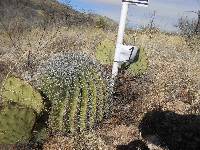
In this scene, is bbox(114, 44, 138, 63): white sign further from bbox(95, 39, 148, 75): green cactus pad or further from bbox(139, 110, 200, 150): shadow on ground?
bbox(139, 110, 200, 150): shadow on ground

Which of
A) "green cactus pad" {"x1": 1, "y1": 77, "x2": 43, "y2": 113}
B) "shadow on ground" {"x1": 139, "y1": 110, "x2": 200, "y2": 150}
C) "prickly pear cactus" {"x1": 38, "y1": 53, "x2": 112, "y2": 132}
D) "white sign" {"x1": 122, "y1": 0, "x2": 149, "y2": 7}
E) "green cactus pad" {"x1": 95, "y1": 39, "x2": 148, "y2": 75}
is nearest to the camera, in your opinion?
"green cactus pad" {"x1": 1, "y1": 77, "x2": 43, "y2": 113}

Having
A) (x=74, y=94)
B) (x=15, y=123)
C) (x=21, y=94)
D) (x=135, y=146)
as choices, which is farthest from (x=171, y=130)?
(x=15, y=123)

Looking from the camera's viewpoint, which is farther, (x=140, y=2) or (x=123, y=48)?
(x=123, y=48)

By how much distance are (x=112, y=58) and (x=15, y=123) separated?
2755mm

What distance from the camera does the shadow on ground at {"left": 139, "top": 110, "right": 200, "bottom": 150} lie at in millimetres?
6176

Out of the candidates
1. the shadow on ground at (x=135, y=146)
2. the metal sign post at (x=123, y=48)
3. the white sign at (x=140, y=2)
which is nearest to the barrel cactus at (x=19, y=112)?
the shadow on ground at (x=135, y=146)

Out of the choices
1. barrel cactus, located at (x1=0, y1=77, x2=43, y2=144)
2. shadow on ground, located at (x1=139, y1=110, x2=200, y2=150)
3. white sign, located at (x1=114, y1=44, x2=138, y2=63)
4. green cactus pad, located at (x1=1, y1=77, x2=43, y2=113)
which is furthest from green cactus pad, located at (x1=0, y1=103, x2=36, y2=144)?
white sign, located at (x1=114, y1=44, x2=138, y2=63)

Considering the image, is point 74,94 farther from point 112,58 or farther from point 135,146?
point 112,58

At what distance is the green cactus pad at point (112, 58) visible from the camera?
7.65 meters

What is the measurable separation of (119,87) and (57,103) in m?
1.64

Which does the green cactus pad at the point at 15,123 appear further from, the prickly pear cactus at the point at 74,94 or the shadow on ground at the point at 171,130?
the shadow on ground at the point at 171,130

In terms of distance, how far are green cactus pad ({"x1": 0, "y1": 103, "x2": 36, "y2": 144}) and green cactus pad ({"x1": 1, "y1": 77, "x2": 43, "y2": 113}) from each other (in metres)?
0.26

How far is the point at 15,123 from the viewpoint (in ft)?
17.8

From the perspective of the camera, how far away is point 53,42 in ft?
37.3
